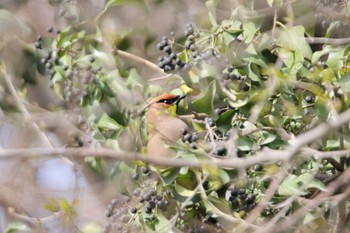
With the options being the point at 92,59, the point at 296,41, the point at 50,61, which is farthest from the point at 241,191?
Answer: the point at 50,61

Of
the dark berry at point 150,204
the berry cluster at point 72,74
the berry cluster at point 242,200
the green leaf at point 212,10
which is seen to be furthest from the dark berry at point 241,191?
the berry cluster at point 72,74

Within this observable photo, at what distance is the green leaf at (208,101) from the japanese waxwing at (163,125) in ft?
0.25

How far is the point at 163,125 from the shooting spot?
257cm

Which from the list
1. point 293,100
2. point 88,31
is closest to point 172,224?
point 293,100

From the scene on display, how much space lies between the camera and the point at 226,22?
2.65 meters

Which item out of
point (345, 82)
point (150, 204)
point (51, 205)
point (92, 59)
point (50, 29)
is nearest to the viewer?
point (51, 205)

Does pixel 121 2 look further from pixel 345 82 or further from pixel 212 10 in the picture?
pixel 345 82

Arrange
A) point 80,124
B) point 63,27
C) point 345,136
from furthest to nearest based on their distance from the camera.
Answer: point 63,27 → point 80,124 → point 345,136

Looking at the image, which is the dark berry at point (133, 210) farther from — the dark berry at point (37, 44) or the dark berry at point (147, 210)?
the dark berry at point (37, 44)

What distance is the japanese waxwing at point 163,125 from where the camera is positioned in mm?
2447

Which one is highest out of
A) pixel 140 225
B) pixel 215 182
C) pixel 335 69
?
pixel 335 69

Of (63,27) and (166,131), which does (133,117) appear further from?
(63,27)

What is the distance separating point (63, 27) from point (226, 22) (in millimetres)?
772

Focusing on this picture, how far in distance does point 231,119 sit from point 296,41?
29cm
